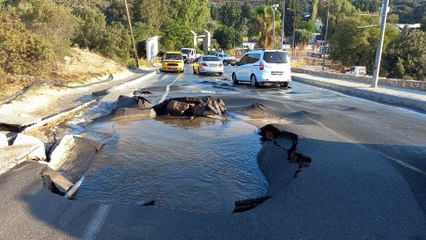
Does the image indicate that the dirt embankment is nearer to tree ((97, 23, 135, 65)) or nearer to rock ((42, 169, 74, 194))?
tree ((97, 23, 135, 65))

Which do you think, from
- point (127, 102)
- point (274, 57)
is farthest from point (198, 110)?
point (274, 57)

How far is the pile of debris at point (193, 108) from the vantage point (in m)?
10.9

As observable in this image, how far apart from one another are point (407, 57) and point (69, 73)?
37271 mm

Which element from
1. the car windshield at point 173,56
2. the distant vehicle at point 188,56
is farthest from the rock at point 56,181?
the distant vehicle at point 188,56

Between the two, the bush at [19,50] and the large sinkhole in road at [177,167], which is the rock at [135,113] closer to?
the large sinkhole in road at [177,167]

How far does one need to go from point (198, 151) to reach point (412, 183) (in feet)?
12.4

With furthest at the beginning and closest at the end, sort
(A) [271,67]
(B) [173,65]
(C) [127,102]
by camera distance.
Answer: (B) [173,65], (A) [271,67], (C) [127,102]

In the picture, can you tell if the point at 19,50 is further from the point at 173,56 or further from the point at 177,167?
the point at 173,56

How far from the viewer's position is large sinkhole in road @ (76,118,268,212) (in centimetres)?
505

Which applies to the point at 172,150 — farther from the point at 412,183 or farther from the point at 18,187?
the point at 412,183

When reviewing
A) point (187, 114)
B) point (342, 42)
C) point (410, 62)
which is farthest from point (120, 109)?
point (342, 42)

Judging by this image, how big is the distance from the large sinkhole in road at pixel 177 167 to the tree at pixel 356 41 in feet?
144

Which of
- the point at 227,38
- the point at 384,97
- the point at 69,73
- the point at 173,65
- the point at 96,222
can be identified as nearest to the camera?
the point at 96,222

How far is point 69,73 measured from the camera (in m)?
22.1
